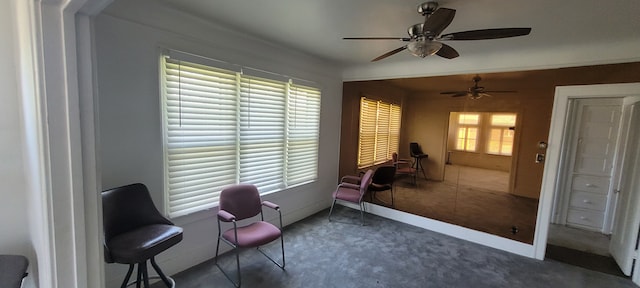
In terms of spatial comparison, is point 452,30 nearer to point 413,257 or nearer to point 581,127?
point 413,257

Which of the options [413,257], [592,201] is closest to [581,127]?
[592,201]

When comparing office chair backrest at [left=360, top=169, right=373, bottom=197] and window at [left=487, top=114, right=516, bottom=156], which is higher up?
window at [left=487, top=114, right=516, bottom=156]

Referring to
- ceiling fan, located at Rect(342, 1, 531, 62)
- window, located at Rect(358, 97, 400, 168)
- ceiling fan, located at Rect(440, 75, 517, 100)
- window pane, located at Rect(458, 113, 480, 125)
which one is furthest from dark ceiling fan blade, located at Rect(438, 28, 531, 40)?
window, located at Rect(358, 97, 400, 168)

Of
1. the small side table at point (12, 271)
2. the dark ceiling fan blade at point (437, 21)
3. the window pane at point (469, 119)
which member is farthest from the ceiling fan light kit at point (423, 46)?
the small side table at point (12, 271)

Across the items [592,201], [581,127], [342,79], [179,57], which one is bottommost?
[592,201]

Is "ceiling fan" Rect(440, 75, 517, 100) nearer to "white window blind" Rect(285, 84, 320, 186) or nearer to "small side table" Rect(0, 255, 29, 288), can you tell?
"white window blind" Rect(285, 84, 320, 186)

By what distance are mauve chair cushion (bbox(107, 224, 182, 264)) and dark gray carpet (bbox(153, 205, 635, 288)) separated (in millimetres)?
684

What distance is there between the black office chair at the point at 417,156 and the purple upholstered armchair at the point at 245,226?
2.44 metres

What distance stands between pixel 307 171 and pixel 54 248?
2.86m

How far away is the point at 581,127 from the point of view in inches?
135

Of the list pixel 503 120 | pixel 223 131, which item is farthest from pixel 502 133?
pixel 223 131

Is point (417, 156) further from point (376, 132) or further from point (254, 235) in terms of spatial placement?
point (254, 235)

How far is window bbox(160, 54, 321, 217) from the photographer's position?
87.7 inches

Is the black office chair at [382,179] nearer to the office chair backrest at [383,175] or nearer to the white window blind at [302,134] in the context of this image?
the office chair backrest at [383,175]
